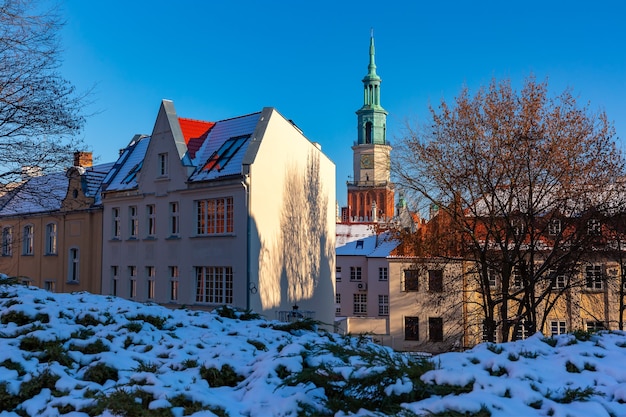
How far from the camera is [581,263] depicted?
899 inches

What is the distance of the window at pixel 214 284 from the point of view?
25938mm

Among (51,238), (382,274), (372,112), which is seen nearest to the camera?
(51,238)

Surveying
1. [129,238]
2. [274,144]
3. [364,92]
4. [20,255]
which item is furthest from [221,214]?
[364,92]

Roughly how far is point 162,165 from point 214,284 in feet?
23.2

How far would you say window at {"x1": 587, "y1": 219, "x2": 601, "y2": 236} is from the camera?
21.5m

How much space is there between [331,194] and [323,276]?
496 cm

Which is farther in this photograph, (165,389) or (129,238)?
(129,238)

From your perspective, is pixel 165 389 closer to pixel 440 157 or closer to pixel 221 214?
pixel 440 157

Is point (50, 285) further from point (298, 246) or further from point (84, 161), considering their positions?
point (298, 246)

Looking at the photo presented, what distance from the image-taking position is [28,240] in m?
38.1

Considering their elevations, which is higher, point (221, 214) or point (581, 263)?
point (221, 214)

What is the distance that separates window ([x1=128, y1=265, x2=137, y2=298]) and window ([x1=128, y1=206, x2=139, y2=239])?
5.73 feet

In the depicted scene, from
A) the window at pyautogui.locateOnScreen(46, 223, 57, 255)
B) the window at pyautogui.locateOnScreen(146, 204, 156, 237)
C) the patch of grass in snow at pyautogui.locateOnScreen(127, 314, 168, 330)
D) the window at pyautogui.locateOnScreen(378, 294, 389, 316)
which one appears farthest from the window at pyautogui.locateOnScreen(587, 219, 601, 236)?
the window at pyautogui.locateOnScreen(378, 294, 389, 316)

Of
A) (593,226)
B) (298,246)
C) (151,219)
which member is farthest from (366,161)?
(593,226)
